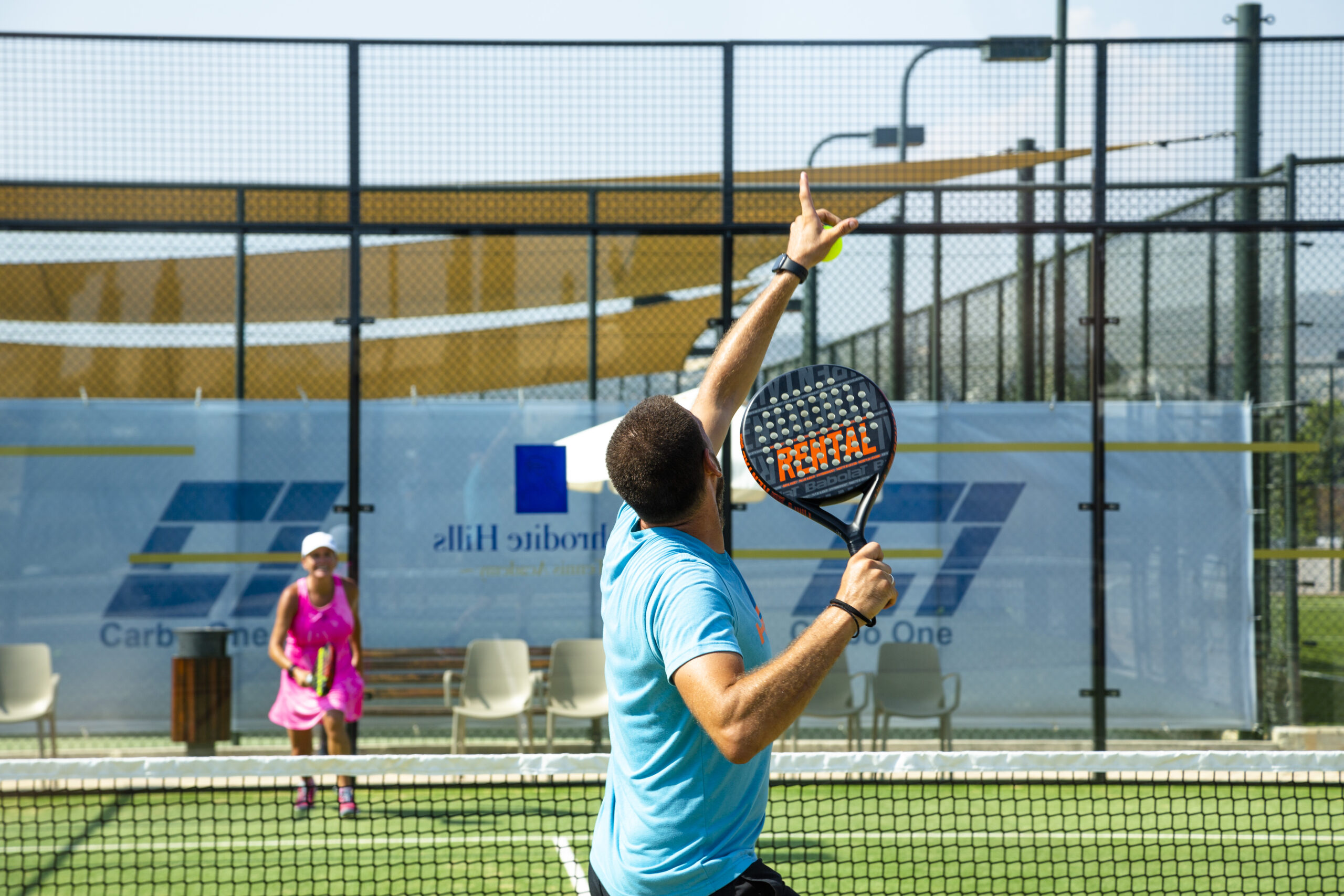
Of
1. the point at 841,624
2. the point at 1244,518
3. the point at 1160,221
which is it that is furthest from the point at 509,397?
the point at 841,624

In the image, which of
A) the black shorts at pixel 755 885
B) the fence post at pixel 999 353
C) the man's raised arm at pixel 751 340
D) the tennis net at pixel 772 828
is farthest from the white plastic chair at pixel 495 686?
the black shorts at pixel 755 885

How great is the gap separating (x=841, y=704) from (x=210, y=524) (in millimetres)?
4115

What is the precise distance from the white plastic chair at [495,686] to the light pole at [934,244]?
2996 millimetres

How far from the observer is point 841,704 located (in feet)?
22.7

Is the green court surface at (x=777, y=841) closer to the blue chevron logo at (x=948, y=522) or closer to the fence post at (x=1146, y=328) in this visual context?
the blue chevron logo at (x=948, y=522)

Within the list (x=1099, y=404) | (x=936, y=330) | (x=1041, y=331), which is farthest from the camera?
(x=1041, y=331)

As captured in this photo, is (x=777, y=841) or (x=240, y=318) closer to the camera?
(x=777, y=841)

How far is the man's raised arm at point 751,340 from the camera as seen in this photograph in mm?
2373

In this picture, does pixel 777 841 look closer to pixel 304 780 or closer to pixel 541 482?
pixel 304 780

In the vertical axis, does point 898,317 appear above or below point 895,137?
below

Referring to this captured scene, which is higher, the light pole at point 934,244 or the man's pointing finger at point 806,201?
the light pole at point 934,244

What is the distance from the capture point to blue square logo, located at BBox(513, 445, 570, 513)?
24.1ft

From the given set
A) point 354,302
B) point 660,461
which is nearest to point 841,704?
point 354,302

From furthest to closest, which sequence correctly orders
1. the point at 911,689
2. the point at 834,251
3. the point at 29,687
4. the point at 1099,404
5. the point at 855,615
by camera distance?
the point at 911,689 → the point at 29,687 → the point at 1099,404 → the point at 834,251 → the point at 855,615
